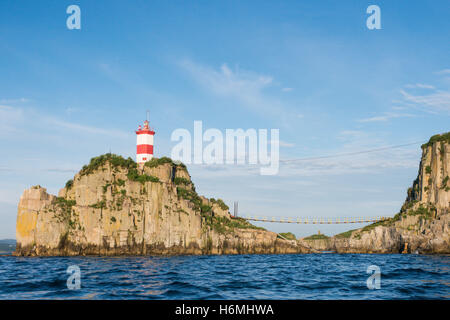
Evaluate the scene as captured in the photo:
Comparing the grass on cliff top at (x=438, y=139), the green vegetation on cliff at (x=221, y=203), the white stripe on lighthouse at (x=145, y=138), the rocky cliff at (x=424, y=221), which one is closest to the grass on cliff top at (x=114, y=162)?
the white stripe on lighthouse at (x=145, y=138)

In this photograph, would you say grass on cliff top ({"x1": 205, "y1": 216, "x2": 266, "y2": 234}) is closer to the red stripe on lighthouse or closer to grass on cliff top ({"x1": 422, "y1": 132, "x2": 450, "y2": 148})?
the red stripe on lighthouse

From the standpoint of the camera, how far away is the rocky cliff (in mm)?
84875

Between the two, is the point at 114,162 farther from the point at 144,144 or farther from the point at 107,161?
the point at 144,144

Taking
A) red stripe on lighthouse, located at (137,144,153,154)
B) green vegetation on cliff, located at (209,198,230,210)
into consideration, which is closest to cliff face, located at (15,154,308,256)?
red stripe on lighthouse, located at (137,144,153,154)

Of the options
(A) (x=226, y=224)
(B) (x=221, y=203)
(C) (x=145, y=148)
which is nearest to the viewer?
(C) (x=145, y=148)

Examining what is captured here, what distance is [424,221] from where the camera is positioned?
3684 inches

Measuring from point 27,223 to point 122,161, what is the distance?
2346cm

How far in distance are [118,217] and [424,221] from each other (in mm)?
72312

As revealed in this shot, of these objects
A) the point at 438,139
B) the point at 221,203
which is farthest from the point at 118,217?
the point at 438,139

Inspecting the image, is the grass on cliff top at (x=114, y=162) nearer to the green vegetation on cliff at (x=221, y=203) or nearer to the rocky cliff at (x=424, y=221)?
the green vegetation on cliff at (x=221, y=203)

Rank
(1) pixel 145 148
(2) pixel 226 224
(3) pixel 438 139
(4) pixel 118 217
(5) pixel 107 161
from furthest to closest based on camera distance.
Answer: (2) pixel 226 224 → (3) pixel 438 139 → (1) pixel 145 148 → (5) pixel 107 161 → (4) pixel 118 217

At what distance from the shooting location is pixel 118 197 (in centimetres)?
8475

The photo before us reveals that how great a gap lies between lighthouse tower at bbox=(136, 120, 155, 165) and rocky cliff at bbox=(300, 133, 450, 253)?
52.1 meters
